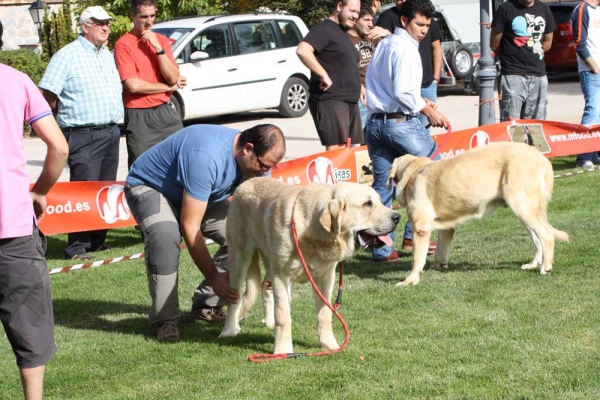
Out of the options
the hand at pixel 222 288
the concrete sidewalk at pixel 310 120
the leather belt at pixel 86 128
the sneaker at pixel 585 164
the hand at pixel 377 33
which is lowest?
the concrete sidewalk at pixel 310 120

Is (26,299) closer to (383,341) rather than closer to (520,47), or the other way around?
(383,341)

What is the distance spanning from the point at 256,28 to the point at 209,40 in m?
1.24

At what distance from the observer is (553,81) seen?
24.9 m

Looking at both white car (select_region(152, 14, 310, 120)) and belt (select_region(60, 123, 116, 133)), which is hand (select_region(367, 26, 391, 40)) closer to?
belt (select_region(60, 123, 116, 133))

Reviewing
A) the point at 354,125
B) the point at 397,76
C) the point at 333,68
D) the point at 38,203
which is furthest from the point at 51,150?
the point at 354,125

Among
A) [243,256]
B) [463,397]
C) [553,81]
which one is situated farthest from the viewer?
[553,81]

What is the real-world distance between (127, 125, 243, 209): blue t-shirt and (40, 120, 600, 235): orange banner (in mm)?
2924

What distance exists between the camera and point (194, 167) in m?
5.42

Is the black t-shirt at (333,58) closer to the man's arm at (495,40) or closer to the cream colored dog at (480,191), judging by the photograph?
the cream colored dog at (480,191)

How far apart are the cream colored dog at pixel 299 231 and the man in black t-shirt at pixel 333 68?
3256mm

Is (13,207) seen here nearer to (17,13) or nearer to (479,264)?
(479,264)

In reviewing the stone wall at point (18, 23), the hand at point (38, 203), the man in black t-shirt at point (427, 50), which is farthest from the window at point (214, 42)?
A: the stone wall at point (18, 23)

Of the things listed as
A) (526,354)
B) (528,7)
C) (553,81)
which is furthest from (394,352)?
(553,81)

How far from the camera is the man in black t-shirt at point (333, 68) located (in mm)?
8648
